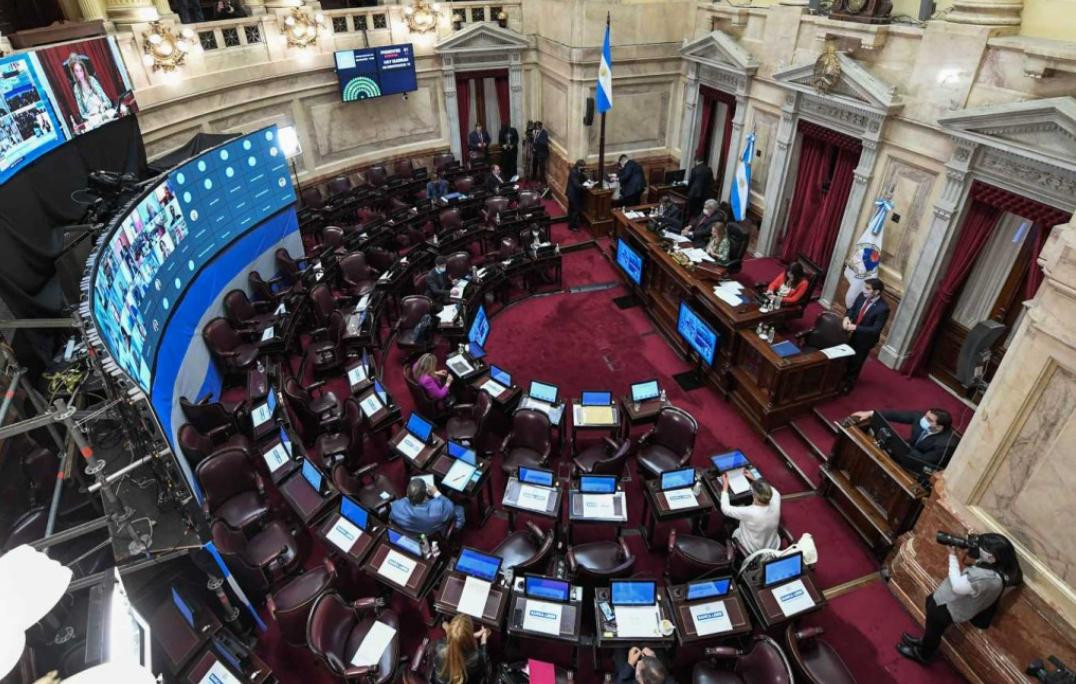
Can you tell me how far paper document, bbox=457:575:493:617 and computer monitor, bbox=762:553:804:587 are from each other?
243 cm

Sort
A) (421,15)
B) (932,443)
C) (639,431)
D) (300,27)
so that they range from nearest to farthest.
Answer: (932,443) < (639,431) < (300,27) < (421,15)

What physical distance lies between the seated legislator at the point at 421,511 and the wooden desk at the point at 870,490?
4477 mm

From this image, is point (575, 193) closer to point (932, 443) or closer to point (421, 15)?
point (421, 15)

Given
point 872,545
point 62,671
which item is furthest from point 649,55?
point 62,671

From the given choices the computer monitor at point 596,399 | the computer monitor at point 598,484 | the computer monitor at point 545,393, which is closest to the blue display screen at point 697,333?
the computer monitor at point 596,399

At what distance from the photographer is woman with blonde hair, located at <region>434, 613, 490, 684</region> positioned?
4.35 metres

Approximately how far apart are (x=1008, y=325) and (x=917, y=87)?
131 inches

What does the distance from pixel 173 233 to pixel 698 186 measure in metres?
9.63

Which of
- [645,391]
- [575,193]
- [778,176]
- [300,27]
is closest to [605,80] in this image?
[575,193]

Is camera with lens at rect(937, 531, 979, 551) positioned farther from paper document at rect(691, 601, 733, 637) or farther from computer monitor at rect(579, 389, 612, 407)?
computer monitor at rect(579, 389, 612, 407)

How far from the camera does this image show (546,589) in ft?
17.1

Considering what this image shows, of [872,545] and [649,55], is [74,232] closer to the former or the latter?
[872,545]

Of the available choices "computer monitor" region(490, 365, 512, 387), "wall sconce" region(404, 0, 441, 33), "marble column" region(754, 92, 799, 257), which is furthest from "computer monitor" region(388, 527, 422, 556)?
"wall sconce" region(404, 0, 441, 33)

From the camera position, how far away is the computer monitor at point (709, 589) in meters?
5.16
